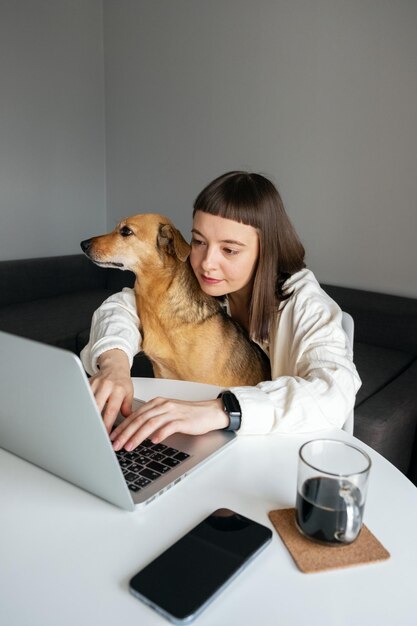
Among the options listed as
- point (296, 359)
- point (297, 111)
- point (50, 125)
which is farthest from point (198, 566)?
point (50, 125)

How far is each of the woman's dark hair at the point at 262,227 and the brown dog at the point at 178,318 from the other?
109mm

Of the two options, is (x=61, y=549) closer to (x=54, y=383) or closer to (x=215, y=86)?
(x=54, y=383)

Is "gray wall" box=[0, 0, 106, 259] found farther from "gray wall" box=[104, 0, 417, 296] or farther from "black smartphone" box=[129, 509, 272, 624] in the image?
"black smartphone" box=[129, 509, 272, 624]

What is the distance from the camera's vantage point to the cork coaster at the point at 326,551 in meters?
0.61

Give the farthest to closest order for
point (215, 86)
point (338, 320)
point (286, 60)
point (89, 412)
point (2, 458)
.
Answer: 1. point (215, 86)
2. point (286, 60)
3. point (338, 320)
4. point (2, 458)
5. point (89, 412)

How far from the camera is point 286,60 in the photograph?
289cm

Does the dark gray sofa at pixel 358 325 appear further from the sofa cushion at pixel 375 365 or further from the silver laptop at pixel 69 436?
the silver laptop at pixel 69 436

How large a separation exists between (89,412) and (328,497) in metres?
0.31

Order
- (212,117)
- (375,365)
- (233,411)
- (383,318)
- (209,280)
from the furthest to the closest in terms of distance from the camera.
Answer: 1. (212,117)
2. (383,318)
3. (375,365)
4. (209,280)
5. (233,411)

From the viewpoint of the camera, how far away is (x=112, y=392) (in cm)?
98

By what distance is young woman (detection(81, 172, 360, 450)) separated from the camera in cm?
93

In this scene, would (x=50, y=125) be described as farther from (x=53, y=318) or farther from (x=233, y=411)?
(x=233, y=411)

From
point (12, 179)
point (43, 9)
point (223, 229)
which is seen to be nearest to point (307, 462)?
point (223, 229)

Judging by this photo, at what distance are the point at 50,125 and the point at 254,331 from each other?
2.88 m
